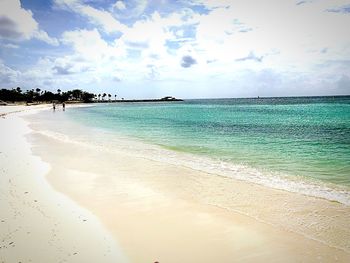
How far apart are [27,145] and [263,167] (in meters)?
14.2

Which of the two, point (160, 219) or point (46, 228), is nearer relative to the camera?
point (46, 228)

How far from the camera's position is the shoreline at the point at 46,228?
530 cm

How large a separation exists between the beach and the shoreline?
2 centimetres

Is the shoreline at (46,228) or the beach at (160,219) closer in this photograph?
the shoreline at (46,228)

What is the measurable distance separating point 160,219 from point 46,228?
2.63 m

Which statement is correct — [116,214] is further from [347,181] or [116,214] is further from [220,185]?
[347,181]

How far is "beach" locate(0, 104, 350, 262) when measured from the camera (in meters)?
5.48

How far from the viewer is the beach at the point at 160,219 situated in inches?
216

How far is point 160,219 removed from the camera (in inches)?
279

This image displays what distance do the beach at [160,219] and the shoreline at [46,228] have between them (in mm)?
19

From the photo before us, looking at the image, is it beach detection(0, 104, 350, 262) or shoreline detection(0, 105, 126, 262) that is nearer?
shoreline detection(0, 105, 126, 262)

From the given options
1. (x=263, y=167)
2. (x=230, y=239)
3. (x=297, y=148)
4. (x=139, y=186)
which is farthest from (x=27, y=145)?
(x=297, y=148)

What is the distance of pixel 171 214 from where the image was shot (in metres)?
7.41

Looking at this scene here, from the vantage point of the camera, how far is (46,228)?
6309mm
